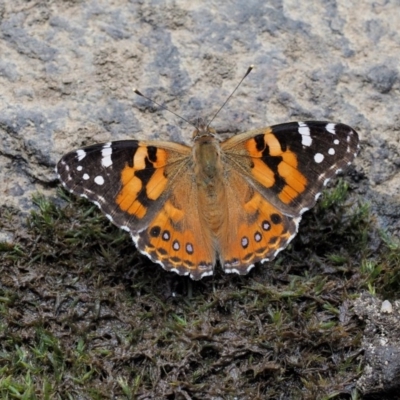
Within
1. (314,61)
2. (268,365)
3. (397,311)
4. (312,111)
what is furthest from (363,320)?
(314,61)

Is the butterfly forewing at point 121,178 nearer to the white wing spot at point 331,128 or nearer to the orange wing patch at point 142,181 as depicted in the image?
the orange wing patch at point 142,181

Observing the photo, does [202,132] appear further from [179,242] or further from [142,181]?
[179,242]

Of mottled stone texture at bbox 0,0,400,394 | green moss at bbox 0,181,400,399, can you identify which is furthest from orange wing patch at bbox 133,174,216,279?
mottled stone texture at bbox 0,0,400,394

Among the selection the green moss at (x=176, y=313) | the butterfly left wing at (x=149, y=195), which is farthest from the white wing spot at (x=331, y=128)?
the butterfly left wing at (x=149, y=195)

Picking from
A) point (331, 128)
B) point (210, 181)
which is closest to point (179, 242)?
point (210, 181)

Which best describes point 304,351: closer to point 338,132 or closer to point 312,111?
point 338,132

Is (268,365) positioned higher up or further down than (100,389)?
higher up
